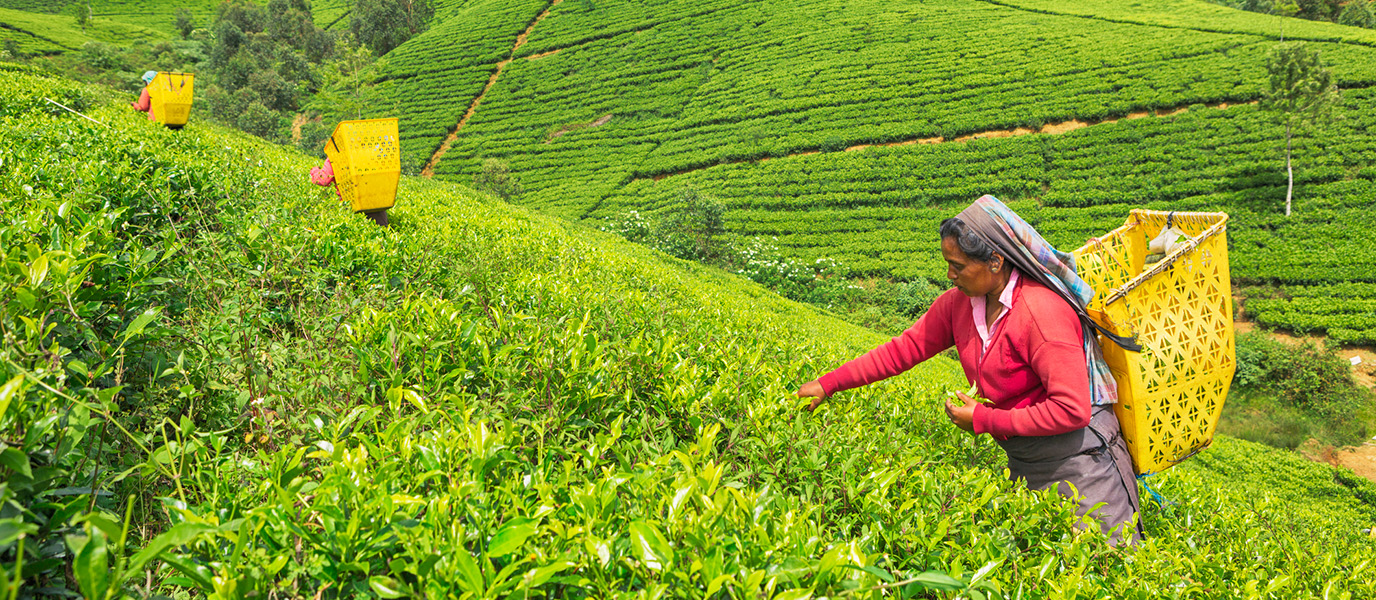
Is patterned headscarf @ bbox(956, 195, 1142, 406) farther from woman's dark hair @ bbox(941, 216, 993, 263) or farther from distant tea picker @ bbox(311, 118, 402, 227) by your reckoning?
distant tea picker @ bbox(311, 118, 402, 227)

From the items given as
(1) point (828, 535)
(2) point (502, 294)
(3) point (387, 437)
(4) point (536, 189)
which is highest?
(3) point (387, 437)

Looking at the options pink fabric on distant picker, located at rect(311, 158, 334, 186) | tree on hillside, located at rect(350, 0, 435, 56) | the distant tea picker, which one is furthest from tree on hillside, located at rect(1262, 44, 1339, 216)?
tree on hillside, located at rect(350, 0, 435, 56)

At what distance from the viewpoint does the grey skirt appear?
6.54 ft

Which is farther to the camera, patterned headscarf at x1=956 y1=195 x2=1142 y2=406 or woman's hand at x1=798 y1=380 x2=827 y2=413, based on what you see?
woman's hand at x1=798 y1=380 x2=827 y2=413

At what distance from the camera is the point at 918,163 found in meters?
25.4

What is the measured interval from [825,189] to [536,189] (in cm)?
1456

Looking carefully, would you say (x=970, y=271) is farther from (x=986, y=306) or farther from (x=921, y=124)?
(x=921, y=124)

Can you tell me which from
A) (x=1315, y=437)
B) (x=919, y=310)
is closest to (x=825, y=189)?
(x=919, y=310)

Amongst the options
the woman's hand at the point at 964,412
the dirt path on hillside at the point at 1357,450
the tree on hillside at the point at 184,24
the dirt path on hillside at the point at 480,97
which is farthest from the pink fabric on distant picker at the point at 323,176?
the tree on hillside at the point at 184,24

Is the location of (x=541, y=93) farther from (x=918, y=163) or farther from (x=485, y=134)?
(x=918, y=163)

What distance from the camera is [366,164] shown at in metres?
4.27

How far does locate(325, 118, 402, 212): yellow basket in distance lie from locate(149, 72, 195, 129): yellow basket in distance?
4.48m

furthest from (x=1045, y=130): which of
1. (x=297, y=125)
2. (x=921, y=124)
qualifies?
(x=297, y=125)

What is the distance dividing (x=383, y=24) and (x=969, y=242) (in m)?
61.1
